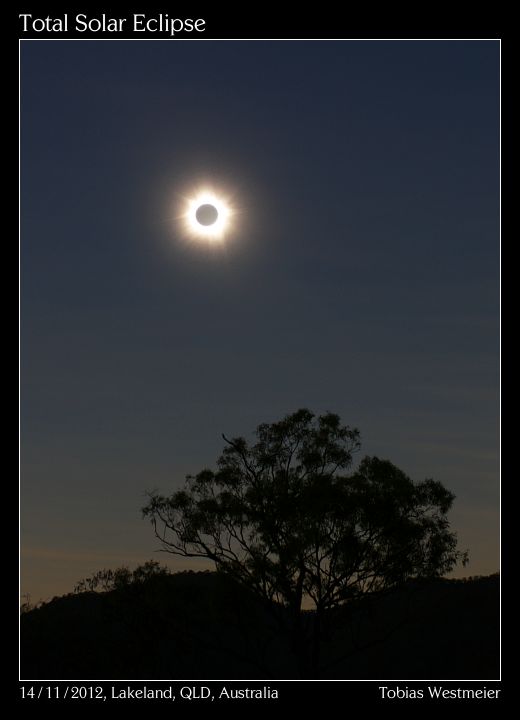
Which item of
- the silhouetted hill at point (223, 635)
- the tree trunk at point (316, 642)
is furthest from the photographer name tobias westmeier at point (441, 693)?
the silhouetted hill at point (223, 635)

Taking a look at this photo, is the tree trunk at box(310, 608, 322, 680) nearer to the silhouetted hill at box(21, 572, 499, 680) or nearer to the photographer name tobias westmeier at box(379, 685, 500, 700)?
the silhouetted hill at box(21, 572, 499, 680)

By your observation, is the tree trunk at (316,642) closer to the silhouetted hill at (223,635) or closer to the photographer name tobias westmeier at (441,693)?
the silhouetted hill at (223,635)

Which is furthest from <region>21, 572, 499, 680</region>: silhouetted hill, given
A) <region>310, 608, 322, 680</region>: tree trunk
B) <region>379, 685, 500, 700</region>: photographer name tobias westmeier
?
<region>379, 685, 500, 700</region>: photographer name tobias westmeier

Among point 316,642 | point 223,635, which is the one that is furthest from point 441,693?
point 223,635

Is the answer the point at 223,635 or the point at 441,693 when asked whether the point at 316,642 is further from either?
the point at 223,635

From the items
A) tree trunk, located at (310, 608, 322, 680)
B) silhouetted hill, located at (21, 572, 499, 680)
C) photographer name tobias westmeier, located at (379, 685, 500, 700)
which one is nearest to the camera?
photographer name tobias westmeier, located at (379, 685, 500, 700)
